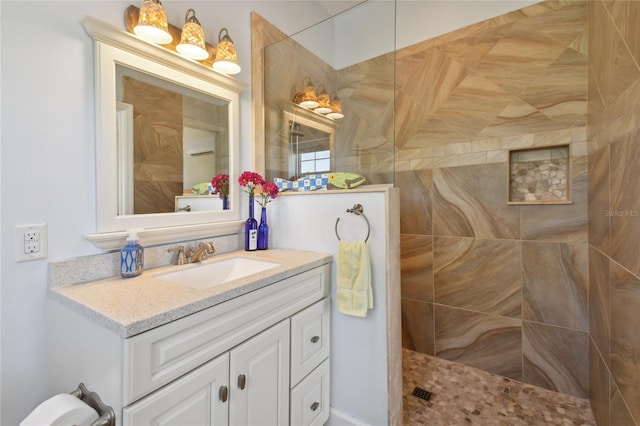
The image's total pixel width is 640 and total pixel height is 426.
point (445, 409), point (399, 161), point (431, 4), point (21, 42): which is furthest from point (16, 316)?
point (431, 4)

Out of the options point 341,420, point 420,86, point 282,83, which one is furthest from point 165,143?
point 420,86

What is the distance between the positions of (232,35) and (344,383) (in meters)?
2.13

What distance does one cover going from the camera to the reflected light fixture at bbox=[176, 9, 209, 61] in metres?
1.35

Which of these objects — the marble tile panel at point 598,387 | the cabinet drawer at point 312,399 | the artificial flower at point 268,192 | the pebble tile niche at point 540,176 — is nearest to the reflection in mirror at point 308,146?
the artificial flower at point 268,192

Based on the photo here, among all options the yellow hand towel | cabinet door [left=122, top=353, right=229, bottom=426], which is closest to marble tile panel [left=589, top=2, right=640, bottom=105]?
the yellow hand towel

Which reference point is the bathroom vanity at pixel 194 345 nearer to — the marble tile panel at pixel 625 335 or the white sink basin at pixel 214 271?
the white sink basin at pixel 214 271

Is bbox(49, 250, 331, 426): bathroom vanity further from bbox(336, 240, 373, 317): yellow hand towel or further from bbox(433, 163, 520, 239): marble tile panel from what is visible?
bbox(433, 163, 520, 239): marble tile panel

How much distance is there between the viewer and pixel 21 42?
0.95 metres

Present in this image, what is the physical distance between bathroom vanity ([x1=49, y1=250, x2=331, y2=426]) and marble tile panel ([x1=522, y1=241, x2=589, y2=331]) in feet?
5.01

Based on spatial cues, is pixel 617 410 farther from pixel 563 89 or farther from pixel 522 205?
pixel 563 89

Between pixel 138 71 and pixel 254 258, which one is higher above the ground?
pixel 138 71

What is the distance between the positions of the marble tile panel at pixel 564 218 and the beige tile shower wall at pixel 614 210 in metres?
0.08

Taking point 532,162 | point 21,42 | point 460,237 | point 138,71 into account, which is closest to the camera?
point 21,42

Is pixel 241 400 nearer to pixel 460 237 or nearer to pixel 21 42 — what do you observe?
pixel 21 42
